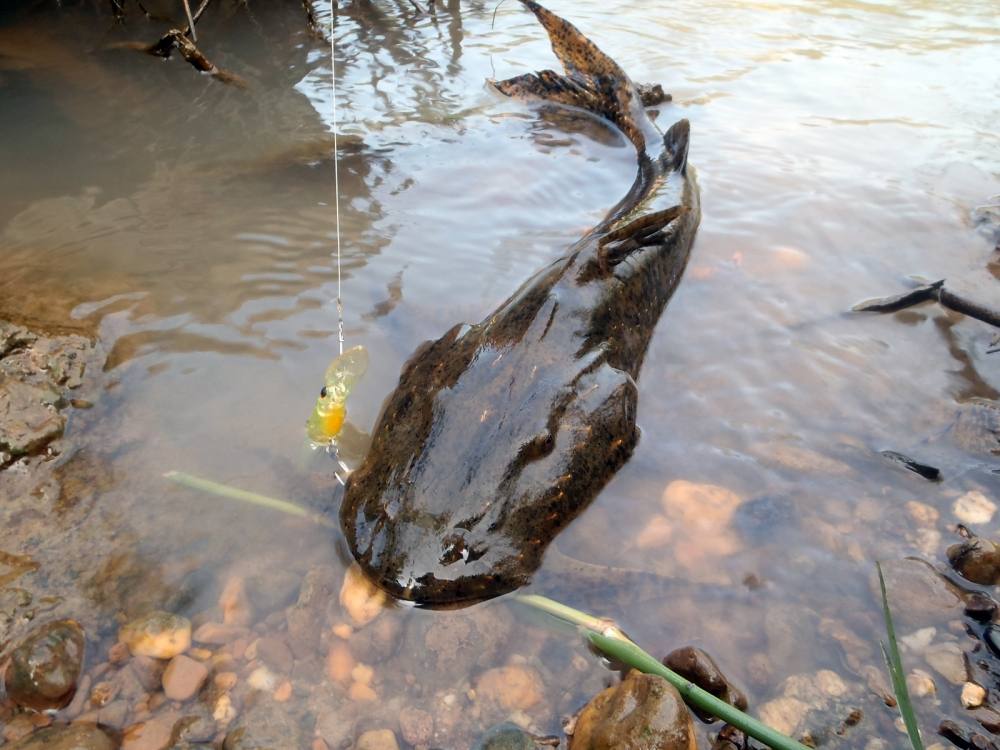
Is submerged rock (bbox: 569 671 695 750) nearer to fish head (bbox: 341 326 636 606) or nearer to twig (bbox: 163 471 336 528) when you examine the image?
fish head (bbox: 341 326 636 606)

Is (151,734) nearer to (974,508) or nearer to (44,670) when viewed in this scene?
(44,670)

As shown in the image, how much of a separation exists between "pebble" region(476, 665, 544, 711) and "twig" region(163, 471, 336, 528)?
822 mm

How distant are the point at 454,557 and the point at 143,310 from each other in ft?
7.78

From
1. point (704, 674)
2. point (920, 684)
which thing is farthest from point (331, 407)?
point (920, 684)

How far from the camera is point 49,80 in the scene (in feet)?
19.3

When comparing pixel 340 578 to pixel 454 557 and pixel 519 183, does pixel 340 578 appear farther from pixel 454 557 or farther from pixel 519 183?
pixel 519 183

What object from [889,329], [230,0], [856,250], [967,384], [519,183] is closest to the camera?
[967,384]

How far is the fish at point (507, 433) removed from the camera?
92.2 inches

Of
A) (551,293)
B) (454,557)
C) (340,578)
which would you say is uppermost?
(551,293)

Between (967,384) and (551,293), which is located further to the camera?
(967,384)

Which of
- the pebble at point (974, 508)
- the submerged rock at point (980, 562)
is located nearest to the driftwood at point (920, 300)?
the pebble at point (974, 508)

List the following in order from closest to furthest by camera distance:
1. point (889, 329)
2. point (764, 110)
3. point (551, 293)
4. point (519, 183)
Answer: point (551, 293) < point (889, 329) < point (519, 183) < point (764, 110)

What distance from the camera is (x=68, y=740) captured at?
78.2 inches

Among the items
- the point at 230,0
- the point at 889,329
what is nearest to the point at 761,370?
the point at 889,329
